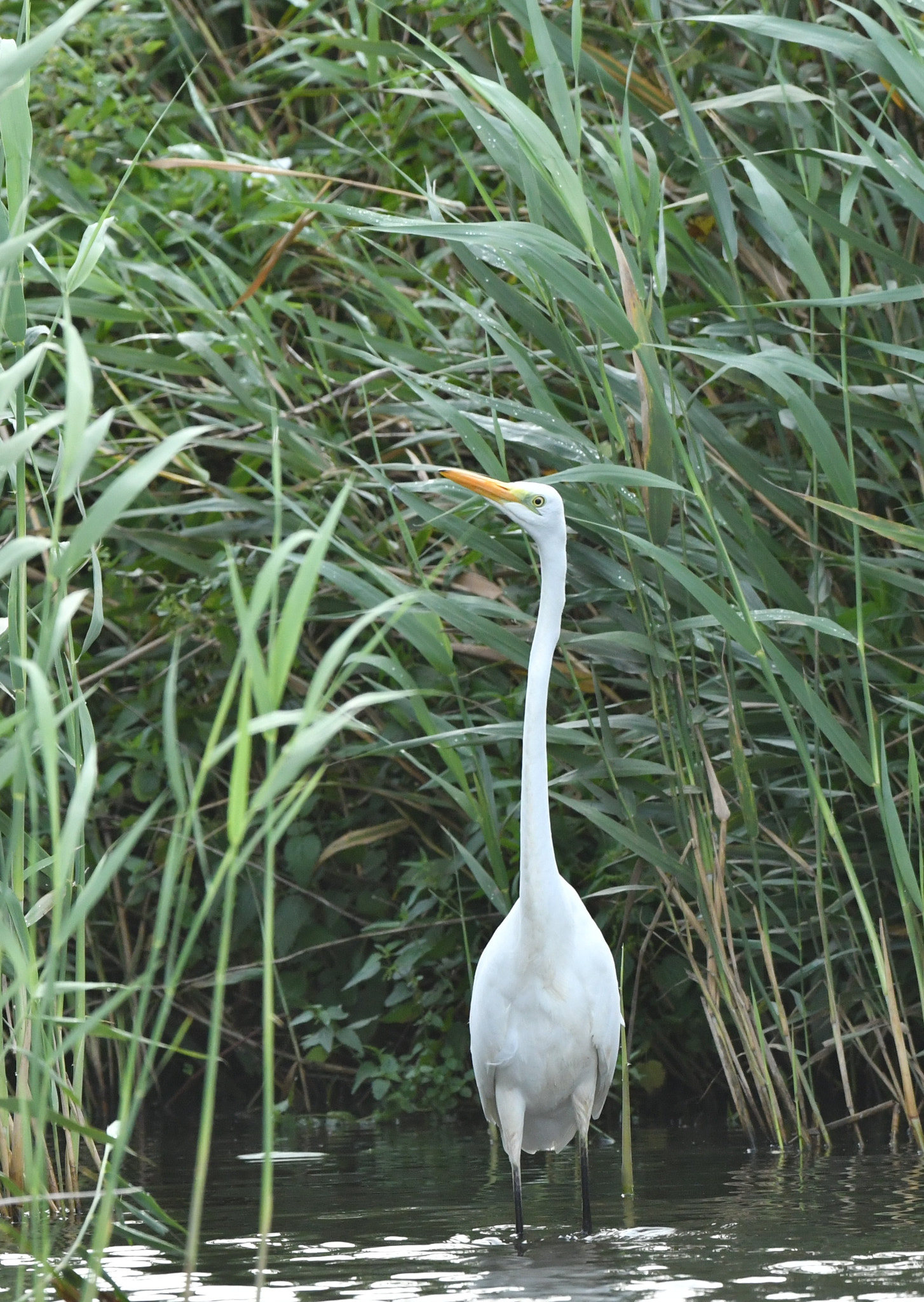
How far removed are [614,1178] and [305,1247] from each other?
1.01 metres

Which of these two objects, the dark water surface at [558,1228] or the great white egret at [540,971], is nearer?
the dark water surface at [558,1228]

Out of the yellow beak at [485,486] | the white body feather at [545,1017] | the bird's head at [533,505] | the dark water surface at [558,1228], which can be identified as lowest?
the dark water surface at [558,1228]

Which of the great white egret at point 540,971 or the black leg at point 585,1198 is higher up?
the great white egret at point 540,971

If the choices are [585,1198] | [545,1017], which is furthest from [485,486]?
[585,1198]

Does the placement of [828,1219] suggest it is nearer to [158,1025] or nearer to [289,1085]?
[158,1025]

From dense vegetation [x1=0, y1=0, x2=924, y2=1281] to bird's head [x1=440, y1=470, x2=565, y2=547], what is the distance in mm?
132

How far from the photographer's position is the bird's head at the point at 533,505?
3.28 metres

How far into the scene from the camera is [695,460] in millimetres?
3777

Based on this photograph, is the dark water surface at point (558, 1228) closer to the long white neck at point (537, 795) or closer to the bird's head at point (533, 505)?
the long white neck at point (537, 795)

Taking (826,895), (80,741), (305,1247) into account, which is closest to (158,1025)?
(80,741)

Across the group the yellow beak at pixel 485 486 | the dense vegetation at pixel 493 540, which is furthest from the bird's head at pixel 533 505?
the dense vegetation at pixel 493 540

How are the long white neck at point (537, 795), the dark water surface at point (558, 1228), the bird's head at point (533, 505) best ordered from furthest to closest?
1. the bird's head at point (533, 505)
2. the long white neck at point (537, 795)
3. the dark water surface at point (558, 1228)

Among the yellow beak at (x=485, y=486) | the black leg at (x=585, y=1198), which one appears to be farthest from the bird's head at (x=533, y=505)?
the black leg at (x=585, y=1198)

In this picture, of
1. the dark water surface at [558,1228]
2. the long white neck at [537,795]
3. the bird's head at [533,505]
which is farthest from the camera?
the bird's head at [533,505]
